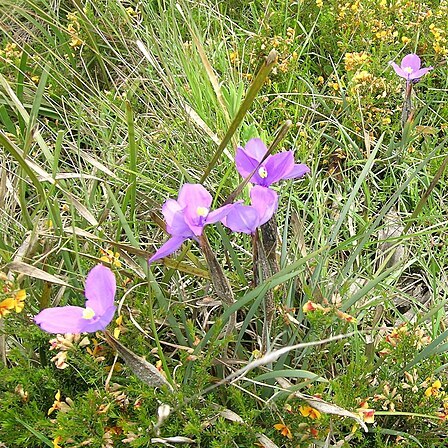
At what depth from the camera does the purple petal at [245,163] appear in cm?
97

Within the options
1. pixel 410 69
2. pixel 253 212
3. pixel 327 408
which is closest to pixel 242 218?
pixel 253 212

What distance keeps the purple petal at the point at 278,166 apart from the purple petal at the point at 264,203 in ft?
0.23

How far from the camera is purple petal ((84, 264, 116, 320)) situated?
0.85 meters

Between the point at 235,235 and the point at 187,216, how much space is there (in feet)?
2.24

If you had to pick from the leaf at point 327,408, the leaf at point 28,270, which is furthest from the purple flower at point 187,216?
the leaf at point 327,408

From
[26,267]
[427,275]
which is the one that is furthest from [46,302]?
[427,275]

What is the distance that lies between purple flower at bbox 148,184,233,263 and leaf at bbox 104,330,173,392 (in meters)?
0.15

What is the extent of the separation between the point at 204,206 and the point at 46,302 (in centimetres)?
42

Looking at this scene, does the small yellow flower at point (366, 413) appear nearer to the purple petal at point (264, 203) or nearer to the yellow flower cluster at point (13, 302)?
the purple petal at point (264, 203)

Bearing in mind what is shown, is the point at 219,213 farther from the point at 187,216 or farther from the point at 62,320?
the point at 62,320

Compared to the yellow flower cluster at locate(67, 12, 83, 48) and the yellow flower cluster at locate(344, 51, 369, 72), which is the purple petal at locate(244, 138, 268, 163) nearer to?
the yellow flower cluster at locate(344, 51, 369, 72)

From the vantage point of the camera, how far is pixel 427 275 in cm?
149

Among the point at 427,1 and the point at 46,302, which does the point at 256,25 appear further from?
the point at 46,302

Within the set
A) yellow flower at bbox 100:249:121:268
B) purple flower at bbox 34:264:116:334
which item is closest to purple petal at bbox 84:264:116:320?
purple flower at bbox 34:264:116:334
